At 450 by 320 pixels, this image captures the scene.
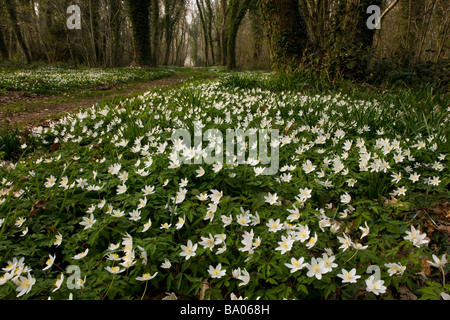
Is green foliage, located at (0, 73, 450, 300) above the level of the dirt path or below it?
below

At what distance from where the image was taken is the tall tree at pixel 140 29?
1652 cm

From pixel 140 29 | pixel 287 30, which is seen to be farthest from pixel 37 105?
pixel 140 29

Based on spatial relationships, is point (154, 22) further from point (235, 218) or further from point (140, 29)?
point (235, 218)

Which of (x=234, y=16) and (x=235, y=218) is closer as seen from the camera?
(x=235, y=218)

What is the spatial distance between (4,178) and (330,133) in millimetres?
3192

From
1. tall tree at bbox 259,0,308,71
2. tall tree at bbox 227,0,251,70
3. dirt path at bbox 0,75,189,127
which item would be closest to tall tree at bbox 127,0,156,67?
tall tree at bbox 227,0,251,70

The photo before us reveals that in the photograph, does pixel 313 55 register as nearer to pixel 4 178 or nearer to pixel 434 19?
pixel 4 178

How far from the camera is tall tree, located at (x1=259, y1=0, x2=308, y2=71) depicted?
6.67m

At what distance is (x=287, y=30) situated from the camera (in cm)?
671

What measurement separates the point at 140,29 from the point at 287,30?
13.4 meters

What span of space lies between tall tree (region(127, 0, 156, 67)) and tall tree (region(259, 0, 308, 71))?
1276 centimetres

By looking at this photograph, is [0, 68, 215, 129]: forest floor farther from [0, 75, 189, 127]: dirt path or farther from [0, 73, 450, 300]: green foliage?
[0, 73, 450, 300]: green foliage

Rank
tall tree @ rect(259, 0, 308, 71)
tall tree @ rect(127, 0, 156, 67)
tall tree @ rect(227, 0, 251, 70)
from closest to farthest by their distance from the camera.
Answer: tall tree @ rect(259, 0, 308, 71) < tall tree @ rect(127, 0, 156, 67) < tall tree @ rect(227, 0, 251, 70)

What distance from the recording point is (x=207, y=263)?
58.6 inches
